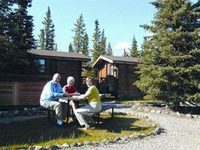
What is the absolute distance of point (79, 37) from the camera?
313 feet

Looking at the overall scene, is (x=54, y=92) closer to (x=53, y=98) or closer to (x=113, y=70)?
(x=53, y=98)

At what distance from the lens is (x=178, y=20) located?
23047 millimetres

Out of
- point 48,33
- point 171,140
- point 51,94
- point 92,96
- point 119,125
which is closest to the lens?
point 171,140

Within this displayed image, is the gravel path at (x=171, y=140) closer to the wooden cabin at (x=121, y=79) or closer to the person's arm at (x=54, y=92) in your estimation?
the person's arm at (x=54, y=92)

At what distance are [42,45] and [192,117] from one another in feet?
260

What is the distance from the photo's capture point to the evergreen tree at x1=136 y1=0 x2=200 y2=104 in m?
22.0

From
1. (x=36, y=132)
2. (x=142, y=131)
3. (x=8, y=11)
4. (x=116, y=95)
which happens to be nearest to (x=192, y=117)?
(x=142, y=131)

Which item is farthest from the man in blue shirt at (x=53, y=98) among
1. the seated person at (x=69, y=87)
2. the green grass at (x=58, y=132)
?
the seated person at (x=69, y=87)

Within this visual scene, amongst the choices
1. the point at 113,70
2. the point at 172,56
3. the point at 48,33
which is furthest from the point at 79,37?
the point at 172,56

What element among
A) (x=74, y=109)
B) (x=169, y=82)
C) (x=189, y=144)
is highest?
(x=169, y=82)

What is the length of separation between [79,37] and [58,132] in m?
83.7

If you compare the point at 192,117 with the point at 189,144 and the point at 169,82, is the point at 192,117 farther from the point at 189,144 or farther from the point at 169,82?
the point at 189,144

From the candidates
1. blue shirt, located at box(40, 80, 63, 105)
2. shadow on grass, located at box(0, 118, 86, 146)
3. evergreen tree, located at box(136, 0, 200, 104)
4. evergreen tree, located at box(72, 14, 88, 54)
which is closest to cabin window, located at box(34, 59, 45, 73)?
evergreen tree, located at box(136, 0, 200, 104)

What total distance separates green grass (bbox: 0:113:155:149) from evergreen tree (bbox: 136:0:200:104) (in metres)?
7.07
